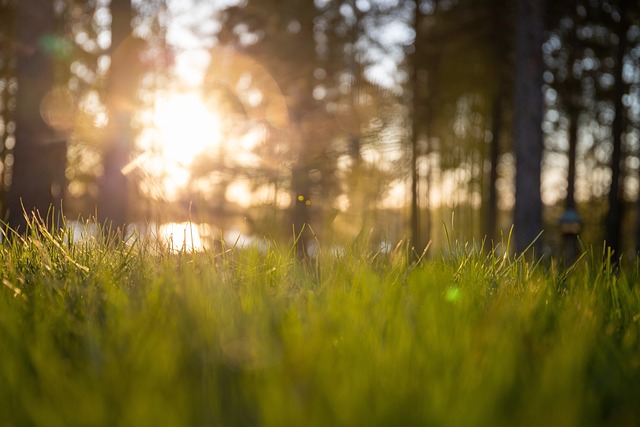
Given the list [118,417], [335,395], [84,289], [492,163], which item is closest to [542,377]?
[335,395]

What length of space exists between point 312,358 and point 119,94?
10089 mm

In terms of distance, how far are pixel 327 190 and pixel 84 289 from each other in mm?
10611

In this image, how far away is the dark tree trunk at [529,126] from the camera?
10703 mm

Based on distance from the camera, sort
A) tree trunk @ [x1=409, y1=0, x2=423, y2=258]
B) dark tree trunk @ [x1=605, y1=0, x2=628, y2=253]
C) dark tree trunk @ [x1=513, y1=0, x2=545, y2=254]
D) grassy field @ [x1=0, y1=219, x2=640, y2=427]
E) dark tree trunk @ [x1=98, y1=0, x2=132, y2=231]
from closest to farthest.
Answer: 1. grassy field @ [x1=0, y1=219, x2=640, y2=427]
2. dark tree trunk @ [x1=98, y1=0, x2=132, y2=231]
3. dark tree trunk @ [x1=513, y1=0, x2=545, y2=254]
4. dark tree trunk @ [x1=605, y1=0, x2=628, y2=253]
5. tree trunk @ [x1=409, y1=0, x2=423, y2=258]

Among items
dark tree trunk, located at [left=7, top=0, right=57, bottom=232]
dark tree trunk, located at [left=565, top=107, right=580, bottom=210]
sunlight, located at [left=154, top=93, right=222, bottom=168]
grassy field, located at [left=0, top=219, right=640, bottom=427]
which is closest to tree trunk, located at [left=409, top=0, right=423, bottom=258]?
dark tree trunk, located at [left=565, top=107, right=580, bottom=210]

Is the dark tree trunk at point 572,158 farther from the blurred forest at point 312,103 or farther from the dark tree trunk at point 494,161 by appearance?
the dark tree trunk at point 494,161

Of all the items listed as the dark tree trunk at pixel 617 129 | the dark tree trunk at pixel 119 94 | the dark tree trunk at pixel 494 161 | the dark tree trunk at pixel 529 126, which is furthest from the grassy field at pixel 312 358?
the dark tree trunk at pixel 494 161

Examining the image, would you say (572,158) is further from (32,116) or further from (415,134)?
(32,116)

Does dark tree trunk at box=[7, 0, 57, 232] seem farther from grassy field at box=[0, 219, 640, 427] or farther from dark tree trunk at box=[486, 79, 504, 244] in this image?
dark tree trunk at box=[486, 79, 504, 244]

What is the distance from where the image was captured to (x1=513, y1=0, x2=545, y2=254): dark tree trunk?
35.1 ft

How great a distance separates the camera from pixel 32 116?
26.2 ft

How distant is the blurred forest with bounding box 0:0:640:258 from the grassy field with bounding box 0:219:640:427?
1.57m

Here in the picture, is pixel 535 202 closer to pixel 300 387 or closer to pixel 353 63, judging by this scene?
pixel 353 63

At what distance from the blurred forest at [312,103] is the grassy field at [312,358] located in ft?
5.14
